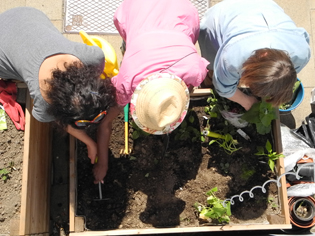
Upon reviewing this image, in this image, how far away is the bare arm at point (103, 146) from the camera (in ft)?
7.24

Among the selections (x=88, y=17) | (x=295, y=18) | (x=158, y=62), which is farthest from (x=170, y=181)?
(x=295, y=18)

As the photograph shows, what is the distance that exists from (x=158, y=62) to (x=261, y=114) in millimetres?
1000

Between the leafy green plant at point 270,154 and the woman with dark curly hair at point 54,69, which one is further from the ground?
the woman with dark curly hair at point 54,69

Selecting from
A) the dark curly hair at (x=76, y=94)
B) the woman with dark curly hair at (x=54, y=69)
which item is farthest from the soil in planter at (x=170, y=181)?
the dark curly hair at (x=76, y=94)

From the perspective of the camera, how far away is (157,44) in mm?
1755

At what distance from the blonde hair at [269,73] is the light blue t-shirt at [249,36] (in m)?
0.09

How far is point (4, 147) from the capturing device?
234 centimetres

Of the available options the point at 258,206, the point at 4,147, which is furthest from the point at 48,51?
the point at 258,206

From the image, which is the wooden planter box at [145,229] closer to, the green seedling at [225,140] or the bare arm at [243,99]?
the green seedling at [225,140]

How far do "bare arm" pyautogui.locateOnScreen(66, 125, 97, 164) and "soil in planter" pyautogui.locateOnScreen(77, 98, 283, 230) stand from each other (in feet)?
0.85

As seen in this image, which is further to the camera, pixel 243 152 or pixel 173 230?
pixel 243 152

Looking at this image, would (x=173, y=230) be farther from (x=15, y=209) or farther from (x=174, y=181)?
(x=15, y=209)

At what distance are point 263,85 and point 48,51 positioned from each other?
1.16 m

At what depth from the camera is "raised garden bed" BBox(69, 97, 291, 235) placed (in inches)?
97.6
